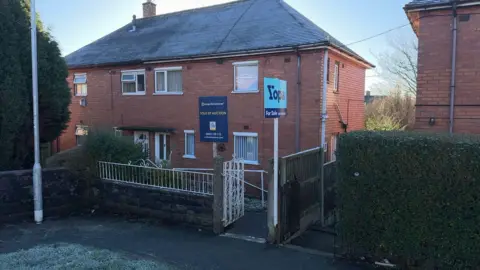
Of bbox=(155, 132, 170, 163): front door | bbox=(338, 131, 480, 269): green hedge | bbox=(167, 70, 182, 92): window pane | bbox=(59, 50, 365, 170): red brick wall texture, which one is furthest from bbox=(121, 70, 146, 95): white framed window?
bbox=(338, 131, 480, 269): green hedge

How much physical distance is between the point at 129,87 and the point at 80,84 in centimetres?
350

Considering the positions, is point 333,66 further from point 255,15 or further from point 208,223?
point 208,223

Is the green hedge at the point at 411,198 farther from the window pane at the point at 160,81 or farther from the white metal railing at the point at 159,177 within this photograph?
the window pane at the point at 160,81

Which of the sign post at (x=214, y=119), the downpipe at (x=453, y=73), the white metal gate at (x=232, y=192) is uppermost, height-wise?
the downpipe at (x=453, y=73)

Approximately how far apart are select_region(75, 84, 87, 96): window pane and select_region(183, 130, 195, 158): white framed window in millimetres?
6725

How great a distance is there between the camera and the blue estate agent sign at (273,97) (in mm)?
6578

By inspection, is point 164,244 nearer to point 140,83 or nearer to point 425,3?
point 425,3

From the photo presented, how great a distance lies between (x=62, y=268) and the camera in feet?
17.9

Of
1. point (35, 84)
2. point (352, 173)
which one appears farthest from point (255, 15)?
point (352, 173)

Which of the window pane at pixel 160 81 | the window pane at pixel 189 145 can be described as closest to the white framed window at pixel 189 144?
the window pane at pixel 189 145

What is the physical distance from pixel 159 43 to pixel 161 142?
464 cm

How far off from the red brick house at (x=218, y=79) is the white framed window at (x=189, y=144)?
47 millimetres

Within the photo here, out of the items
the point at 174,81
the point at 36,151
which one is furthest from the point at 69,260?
the point at 174,81

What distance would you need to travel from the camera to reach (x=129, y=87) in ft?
52.4
